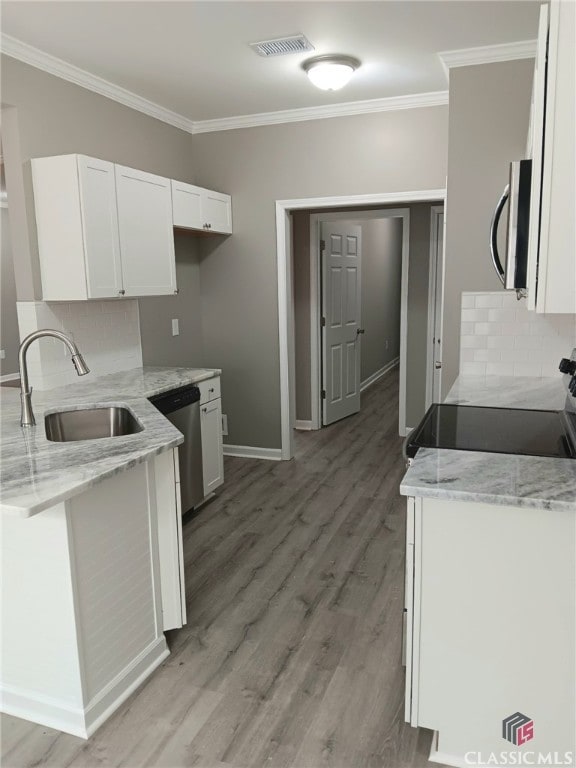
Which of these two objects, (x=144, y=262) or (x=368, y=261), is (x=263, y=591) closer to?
(x=144, y=262)

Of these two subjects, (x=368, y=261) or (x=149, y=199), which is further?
(x=368, y=261)

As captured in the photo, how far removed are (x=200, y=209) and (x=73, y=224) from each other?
50.6 inches

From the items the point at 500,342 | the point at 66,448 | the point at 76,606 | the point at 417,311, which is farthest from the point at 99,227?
the point at 417,311

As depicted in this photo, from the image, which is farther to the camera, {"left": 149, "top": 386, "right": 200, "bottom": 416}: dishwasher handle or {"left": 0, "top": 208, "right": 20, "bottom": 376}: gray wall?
{"left": 0, "top": 208, "right": 20, "bottom": 376}: gray wall

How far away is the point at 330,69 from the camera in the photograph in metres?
3.25

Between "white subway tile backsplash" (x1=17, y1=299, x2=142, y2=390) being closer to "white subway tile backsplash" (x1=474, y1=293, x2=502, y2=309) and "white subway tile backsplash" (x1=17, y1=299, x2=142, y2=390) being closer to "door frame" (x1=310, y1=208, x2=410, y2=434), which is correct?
"door frame" (x1=310, y1=208, x2=410, y2=434)

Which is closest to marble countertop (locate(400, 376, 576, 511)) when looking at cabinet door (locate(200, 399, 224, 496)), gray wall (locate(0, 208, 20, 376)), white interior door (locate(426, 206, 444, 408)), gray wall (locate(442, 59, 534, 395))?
gray wall (locate(442, 59, 534, 395))

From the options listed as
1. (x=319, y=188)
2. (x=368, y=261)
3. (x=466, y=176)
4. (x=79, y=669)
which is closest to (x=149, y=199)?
(x=319, y=188)

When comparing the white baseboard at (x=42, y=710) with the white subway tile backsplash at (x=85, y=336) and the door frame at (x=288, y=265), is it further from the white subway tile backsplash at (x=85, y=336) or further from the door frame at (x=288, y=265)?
the door frame at (x=288, y=265)

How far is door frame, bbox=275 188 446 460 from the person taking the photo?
13.6ft

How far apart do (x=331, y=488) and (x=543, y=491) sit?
277cm

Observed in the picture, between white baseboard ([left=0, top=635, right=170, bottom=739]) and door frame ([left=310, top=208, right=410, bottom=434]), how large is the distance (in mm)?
3789

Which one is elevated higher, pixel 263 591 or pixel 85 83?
pixel 85 83

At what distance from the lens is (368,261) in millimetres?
7703
